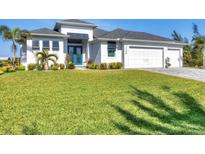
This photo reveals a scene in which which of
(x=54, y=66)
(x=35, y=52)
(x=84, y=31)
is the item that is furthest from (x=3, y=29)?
(x=84, y=31)

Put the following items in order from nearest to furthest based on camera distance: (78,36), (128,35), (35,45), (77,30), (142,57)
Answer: (35,45) < (78,36) < (77,30) < (142,57) < (128,35)

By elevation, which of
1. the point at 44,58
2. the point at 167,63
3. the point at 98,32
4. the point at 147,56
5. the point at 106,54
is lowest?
the point at 167,63

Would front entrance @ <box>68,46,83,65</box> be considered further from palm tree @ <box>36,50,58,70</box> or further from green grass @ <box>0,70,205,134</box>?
green grass @ <box>0,70,205,134</box>

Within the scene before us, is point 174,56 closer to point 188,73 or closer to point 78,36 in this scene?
point 188,73

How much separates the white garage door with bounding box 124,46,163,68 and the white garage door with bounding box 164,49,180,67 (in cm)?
147

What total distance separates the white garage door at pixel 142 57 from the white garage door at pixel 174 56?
1.47 meters

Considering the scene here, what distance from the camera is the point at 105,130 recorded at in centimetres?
816

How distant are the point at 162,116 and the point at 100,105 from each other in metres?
2.40

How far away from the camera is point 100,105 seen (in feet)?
35.8

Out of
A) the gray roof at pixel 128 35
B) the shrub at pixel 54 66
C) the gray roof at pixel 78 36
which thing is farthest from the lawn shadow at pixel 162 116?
the gray roof at pixel 128 35

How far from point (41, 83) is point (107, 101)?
4.98 metres

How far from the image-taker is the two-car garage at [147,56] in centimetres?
2648
